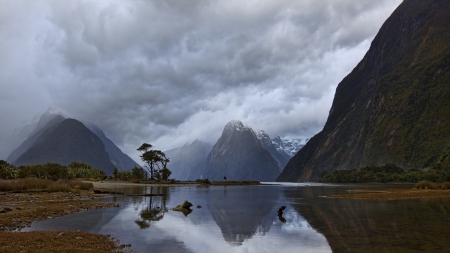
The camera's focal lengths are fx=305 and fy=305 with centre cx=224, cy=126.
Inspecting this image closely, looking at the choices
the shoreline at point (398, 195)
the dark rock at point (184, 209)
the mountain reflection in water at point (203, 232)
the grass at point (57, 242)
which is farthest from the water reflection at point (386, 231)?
the shoreline at point (398, 195)

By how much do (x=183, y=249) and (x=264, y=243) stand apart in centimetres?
476

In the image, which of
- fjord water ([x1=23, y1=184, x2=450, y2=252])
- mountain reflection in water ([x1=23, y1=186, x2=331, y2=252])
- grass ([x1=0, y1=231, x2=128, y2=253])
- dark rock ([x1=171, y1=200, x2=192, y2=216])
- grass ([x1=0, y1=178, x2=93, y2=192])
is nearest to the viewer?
grass ([x1=0, y1=231, x2=128, y2=253])

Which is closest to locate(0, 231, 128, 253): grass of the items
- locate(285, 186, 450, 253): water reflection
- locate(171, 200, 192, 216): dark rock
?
locate(285, 186, 450, 253): water reflection

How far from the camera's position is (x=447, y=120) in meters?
176

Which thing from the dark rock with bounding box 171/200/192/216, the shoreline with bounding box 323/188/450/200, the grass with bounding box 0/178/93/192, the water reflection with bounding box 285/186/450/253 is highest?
the grass with bounding box 0/178/93/192

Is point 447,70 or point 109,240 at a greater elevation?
point 447,70


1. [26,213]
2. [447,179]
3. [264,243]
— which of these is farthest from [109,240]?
[447,179]

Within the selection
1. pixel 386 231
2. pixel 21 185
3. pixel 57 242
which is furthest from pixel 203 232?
pixel 21 185

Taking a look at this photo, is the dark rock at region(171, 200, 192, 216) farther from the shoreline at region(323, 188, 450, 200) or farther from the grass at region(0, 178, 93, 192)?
the shoreline at region(323, 188, 450, 200)

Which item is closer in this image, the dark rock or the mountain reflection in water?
the mountain reflection in water

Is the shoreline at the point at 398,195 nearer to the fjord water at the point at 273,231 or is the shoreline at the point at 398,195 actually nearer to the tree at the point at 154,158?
the fjord water at the point at 273,231

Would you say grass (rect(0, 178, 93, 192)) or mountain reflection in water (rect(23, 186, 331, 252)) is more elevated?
grass (rect(0, 178, 93, 192))

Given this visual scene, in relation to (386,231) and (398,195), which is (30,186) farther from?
(398,195)

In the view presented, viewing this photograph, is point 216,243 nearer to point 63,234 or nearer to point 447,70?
point 63,234
